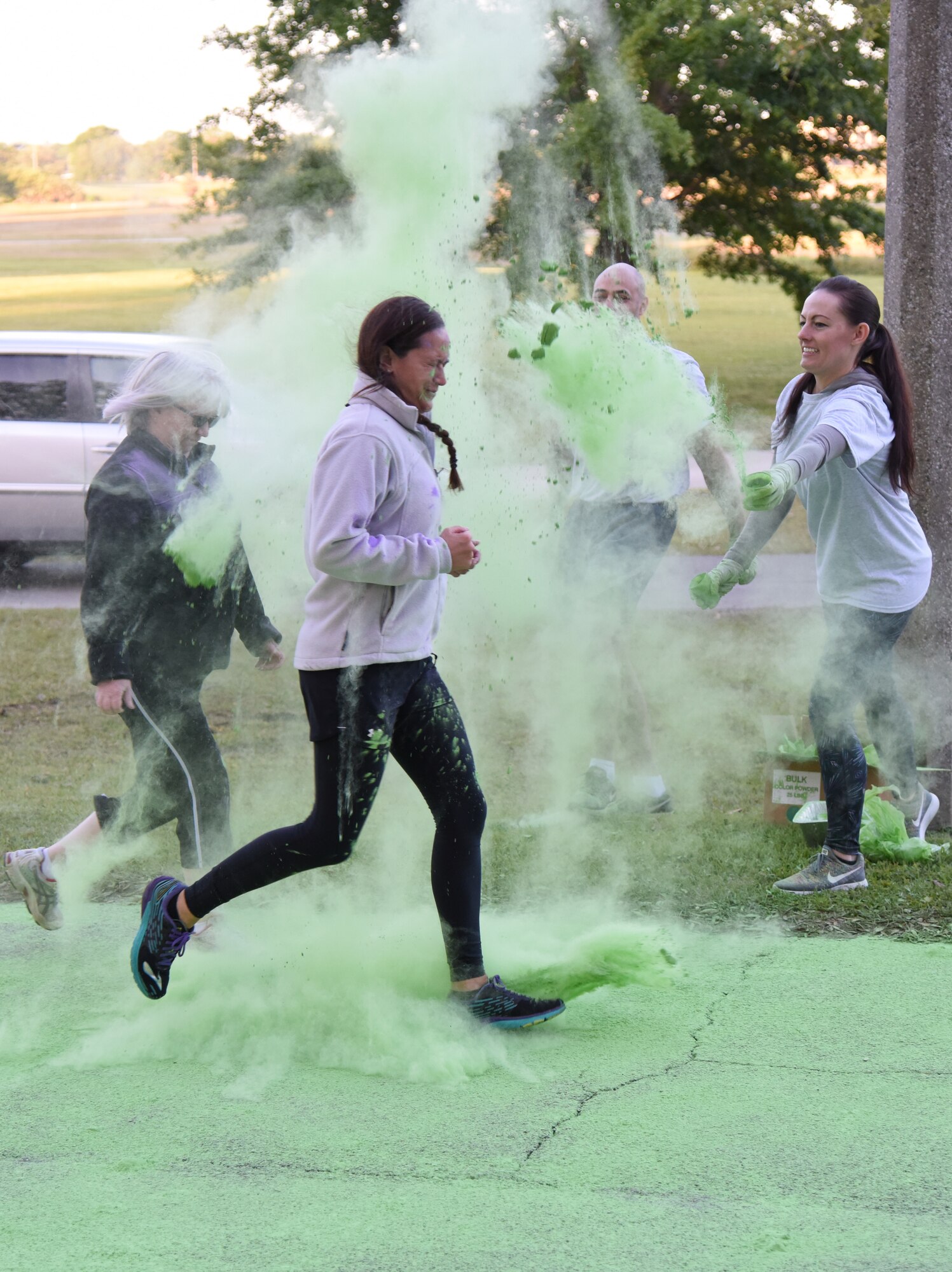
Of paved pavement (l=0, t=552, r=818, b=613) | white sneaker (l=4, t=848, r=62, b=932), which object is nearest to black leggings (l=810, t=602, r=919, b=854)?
white sneaker (l=4, t=848, r=62, b=932)

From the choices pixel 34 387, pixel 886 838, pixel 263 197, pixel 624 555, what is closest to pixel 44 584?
pixel 34 387

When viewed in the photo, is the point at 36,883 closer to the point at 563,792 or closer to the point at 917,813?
the point at 563,792

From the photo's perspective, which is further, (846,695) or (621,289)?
(621,289)

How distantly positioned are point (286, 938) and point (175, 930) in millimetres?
552

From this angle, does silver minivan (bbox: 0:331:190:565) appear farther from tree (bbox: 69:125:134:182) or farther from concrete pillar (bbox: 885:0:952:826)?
concrete pillar (bbox: 885:0:952:826)

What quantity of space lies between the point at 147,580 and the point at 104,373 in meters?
6.94

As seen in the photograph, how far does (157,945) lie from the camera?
3.39 m

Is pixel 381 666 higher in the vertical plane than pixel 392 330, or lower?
lower

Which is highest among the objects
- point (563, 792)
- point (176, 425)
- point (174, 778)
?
point (176, 425)

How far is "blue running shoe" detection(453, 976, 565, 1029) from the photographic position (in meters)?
3.38

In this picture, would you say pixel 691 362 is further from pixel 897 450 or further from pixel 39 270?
pixel 39 270

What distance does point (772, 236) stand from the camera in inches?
499

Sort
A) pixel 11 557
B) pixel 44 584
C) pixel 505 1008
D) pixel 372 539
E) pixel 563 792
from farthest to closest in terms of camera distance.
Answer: pixel 11 557 < pixel 44 584 < pixel 563 792 < pixel 505 1008 < pixel 372 539

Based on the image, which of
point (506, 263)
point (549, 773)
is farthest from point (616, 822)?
point (506, 263)
